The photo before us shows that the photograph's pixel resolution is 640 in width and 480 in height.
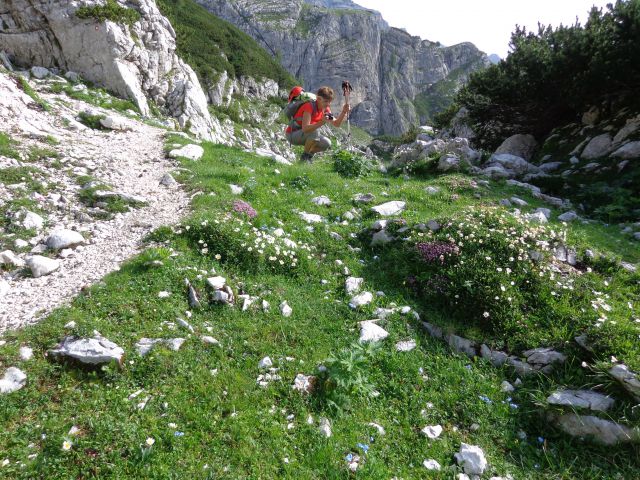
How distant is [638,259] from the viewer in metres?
8.05

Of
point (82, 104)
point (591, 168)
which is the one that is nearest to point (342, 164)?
point (591, 168)

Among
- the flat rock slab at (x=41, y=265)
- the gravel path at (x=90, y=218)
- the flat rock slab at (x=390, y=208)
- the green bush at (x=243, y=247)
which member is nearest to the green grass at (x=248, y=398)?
the green bush at (x=243, y=247)

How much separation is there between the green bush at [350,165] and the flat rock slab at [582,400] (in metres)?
10.1

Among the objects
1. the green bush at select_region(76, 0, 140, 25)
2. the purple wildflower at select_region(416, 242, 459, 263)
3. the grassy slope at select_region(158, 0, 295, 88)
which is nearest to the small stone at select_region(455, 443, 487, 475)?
the purple wildflower at select_region(416, 242, 459, 263)

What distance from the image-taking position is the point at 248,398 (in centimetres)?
457

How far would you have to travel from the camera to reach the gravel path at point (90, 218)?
5754 mm

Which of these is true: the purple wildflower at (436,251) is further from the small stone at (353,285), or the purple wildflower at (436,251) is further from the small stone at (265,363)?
the small stone at (265,363)

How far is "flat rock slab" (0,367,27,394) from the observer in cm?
412

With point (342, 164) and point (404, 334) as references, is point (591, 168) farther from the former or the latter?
point (404, 334)

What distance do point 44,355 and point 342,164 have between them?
11.4 meters

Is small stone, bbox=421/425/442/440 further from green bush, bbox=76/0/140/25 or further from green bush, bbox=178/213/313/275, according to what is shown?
green bush, bbox=76/0/140/25

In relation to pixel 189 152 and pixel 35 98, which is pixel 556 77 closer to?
pixel 189 152

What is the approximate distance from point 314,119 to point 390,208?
4314mm

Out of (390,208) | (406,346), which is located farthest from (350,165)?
(406,346)
